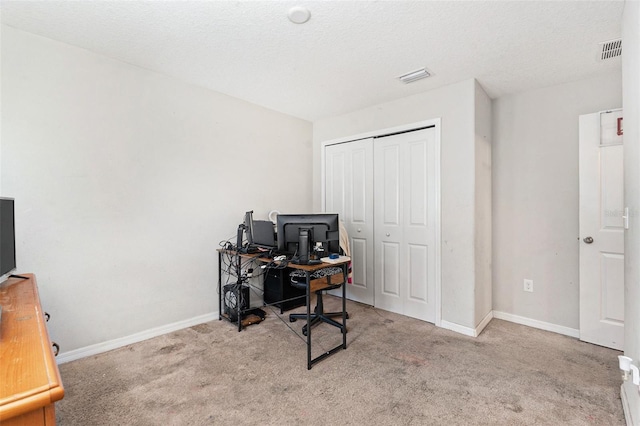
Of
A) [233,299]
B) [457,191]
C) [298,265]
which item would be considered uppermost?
[457,191]

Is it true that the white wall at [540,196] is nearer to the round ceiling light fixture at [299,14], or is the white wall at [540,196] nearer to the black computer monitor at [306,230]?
the black computer monitor at [306,230]

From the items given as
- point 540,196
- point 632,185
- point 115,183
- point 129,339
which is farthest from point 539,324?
point 115,183

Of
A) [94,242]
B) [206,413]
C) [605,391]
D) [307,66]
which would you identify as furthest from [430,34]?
[94,242]

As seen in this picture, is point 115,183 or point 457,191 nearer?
point 115,183

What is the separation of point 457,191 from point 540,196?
36.7 inches

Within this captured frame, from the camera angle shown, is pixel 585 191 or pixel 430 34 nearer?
pixel 430 34

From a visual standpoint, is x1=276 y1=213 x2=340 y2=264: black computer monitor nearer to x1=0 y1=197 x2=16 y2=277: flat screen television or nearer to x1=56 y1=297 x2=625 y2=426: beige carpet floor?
x1=56 y1=297 x2=625 y2=426: beige carpet floor

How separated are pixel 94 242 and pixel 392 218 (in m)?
3.01

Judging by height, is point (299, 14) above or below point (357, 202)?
above

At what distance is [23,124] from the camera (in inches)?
86.0

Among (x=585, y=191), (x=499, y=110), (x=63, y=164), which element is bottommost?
(x=585, y=191)

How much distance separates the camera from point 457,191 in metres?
2.97

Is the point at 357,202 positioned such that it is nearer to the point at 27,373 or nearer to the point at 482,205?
the point at 482,205

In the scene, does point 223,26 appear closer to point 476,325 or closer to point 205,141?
point 205,141
